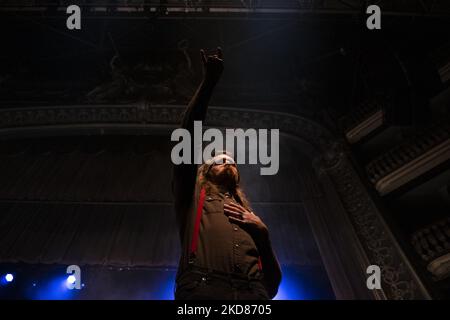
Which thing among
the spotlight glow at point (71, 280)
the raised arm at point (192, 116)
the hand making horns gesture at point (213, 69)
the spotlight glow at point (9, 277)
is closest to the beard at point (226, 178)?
the raised arm at point (192, 116)

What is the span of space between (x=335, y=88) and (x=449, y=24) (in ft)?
7.23

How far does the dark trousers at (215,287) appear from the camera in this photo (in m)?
1.34

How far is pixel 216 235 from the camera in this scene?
1.60 m

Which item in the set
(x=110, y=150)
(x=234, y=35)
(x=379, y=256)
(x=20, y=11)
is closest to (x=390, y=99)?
(x=379, y=256)

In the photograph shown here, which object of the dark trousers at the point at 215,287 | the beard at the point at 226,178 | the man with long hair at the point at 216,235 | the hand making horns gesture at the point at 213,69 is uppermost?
the hand making horns gesture at the point at 213,69

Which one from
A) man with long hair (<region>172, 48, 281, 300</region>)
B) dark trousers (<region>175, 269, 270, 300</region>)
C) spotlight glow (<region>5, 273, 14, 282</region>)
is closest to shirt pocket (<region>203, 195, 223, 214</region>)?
man with long hair (<region>172, 48, 281, 300</region>)

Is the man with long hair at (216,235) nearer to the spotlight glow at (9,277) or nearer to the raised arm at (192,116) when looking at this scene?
the raised arm at (192,116)

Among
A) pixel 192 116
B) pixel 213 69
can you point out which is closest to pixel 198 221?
pixel 192 116

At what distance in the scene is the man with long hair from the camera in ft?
4.60

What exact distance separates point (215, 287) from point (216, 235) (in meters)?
0.28

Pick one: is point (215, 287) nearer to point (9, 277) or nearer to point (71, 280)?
point (71, 280)

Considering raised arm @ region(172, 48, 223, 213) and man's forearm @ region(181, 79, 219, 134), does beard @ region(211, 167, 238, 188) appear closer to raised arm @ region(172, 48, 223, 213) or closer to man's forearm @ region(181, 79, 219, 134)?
raised arm @ region(172, 48, 223, 213)

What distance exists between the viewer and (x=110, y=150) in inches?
257
